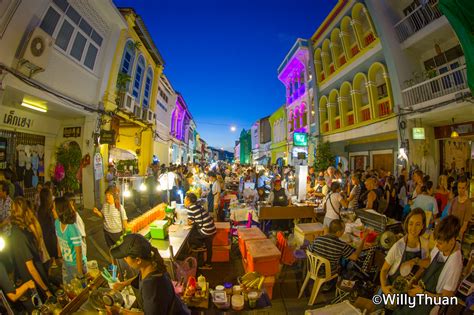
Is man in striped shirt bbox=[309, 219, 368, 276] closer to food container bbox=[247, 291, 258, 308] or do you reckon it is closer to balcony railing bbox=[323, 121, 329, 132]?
food container bbox=[247, 291, 258, 308]

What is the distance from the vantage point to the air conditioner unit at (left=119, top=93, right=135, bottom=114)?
12.2 metres

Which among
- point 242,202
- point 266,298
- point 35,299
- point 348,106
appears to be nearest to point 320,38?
point 348,106

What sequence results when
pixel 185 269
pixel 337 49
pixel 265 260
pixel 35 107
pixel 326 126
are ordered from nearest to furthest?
pixel 185 269 < pixel 265 260 < pixel 35 107 < pixel 337 49 < pixel 326 126

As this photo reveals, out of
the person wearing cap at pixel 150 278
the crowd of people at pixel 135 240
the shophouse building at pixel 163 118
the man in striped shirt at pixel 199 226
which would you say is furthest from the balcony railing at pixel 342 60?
the person wearing cap at pixel 150 278

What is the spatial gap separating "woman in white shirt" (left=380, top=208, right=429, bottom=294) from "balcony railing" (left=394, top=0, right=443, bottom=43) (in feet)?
32.0

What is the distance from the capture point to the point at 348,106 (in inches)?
612

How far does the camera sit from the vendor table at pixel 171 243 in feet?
13.9

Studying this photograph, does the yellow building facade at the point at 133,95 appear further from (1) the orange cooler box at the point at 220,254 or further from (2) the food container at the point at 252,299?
(2) the food container at the point at 252,299

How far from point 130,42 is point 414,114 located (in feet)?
46.8

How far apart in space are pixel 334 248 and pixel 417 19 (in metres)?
11.4

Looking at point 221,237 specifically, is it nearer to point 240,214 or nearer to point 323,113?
point 240,214

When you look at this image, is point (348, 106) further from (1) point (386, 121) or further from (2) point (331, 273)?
(2) point (331, 273)

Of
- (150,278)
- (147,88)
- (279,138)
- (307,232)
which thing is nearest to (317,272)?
(307,232)

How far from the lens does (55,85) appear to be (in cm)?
827
